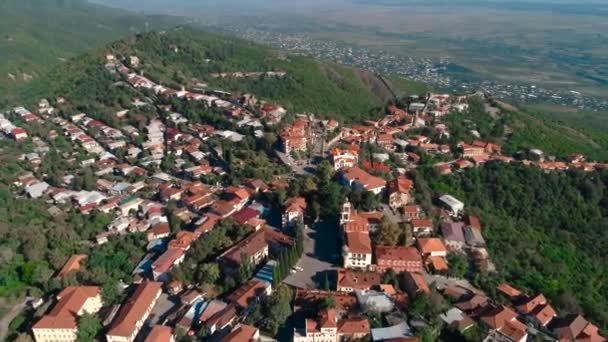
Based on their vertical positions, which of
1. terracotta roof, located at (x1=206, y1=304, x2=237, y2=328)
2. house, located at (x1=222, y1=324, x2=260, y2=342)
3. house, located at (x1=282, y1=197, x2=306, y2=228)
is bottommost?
terracotta roof, located at (x1=206, y1=304, x2=237, y2=328)

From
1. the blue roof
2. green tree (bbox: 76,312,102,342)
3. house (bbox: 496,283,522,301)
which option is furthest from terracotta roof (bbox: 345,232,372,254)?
green tree (bbox: 76,312,102,342)

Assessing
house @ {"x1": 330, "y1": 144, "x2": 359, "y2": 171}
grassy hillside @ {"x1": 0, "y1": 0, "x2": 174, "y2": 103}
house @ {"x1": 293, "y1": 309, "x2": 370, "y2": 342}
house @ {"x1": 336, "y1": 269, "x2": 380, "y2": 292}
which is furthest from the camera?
grassy hillside @ {"x1": 0, "y1": 0, "x2": 174, "y2": 103}

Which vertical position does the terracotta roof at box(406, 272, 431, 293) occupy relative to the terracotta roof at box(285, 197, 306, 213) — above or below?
below

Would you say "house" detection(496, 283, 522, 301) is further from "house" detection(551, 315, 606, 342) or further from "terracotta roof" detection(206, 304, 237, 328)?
"terracotta roof" detection(206, 304, 237, 328)

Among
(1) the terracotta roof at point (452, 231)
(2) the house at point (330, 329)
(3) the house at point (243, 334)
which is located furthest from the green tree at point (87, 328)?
(1) the terracotta roof at point (452, 231)

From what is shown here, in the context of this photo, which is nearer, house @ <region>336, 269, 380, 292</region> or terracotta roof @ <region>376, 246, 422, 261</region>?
house @ <region>336, 269, 380, 292</region>

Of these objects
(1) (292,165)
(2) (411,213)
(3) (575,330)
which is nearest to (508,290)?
(3) (575,330)

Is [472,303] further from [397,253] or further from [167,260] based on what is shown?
[167,260]
